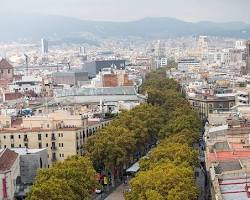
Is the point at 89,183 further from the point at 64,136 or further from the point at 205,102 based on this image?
the point at 205,102

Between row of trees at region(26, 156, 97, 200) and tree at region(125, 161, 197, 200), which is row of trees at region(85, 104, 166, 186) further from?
tree at region(125, 161, 197, 200)

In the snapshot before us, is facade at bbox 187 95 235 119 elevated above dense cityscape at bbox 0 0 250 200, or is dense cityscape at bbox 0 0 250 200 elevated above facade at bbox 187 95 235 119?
dense cityscape at bbox 0 0 250 200

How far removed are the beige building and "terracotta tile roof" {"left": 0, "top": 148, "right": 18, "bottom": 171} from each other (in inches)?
527

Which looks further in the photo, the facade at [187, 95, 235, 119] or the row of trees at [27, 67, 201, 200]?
the facade at [187, 95, 235, 119]

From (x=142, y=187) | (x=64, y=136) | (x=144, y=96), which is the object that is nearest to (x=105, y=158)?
(x=64, y=136)

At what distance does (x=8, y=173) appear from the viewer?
65.4 m

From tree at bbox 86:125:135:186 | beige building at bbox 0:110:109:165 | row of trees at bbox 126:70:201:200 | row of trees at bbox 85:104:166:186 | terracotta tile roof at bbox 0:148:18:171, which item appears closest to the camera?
row of trees at bbox 126:70:201:200

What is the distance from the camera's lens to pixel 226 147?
63.8 meters

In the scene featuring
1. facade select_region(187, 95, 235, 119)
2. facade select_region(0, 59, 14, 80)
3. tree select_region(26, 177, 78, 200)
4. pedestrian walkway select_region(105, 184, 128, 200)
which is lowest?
pedestrian walkway select_region(105, 184, 128, 200)

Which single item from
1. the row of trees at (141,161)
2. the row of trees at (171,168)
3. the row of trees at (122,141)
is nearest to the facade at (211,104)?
the row of trees at (141,161)

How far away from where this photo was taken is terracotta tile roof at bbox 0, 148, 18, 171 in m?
66.0

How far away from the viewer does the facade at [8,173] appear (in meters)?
64.5

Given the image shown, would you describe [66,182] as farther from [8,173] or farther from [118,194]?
[118,194]

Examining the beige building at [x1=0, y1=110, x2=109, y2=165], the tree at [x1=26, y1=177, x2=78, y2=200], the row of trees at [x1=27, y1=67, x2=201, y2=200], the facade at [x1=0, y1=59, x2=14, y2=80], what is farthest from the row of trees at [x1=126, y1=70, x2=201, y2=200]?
the facade at [x1=0, y1=59, x2=14, y2=80]
